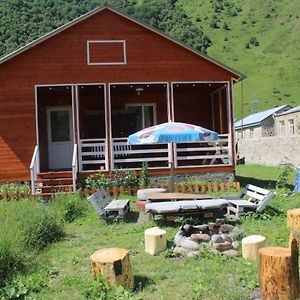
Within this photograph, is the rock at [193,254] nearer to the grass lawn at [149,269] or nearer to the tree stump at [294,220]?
the grass lawn at [149,269]

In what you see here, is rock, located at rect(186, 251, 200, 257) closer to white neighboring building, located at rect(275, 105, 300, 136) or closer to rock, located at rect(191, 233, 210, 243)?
rock, located at rect(191, 233, 210, 243)

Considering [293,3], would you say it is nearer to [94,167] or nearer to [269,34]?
[269,34]

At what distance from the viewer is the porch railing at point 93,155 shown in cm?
1566

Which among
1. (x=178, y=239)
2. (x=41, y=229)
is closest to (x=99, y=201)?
(x=41, y=229)

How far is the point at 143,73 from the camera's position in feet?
52.7

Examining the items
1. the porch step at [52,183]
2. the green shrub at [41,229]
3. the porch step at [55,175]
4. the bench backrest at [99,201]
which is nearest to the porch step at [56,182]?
the porch step at [52,183]

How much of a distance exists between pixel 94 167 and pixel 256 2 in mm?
121035

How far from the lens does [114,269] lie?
6.04m

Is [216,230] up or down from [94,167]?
down

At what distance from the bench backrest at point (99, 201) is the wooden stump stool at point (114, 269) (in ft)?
14.1

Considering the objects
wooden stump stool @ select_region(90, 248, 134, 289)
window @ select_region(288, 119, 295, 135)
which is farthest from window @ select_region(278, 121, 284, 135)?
wooden stump stool @ select_region(90, 248, 134, 289)

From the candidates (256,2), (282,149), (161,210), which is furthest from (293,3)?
(161,210)

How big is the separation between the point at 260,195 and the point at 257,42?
101972mm

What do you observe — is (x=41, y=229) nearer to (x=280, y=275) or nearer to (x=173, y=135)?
(x=173, y=135)
